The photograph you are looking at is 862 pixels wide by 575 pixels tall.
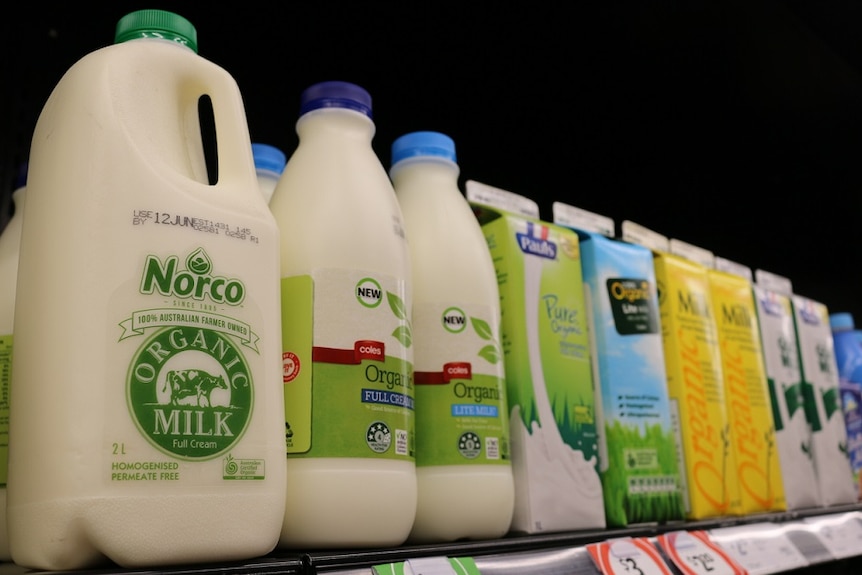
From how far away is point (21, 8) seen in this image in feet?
3.71

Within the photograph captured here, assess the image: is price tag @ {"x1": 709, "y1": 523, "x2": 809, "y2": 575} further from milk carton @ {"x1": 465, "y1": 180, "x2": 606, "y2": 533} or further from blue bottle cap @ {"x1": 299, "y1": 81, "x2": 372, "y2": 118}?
blue bottle cap @ {"x1": 299, "y1": 81, "x2": 372, "y2": 118}

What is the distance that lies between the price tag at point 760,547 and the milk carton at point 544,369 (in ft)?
0.58

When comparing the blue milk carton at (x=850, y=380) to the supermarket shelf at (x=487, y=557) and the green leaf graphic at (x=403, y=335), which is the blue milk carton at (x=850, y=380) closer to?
the supermarket shelf at (x=487, y=557)

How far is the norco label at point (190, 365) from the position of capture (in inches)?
24.1

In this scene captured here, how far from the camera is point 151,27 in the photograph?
784 mm

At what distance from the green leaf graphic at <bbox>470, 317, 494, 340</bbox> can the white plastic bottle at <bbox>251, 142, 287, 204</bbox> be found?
317mm

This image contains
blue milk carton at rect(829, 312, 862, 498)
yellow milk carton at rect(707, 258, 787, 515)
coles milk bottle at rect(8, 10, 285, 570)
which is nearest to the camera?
coles milk bottle at rect(8, 10, 285, 570)

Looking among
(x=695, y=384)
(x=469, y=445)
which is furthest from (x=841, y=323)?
(x=469, y=445)

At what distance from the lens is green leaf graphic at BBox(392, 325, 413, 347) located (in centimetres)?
82

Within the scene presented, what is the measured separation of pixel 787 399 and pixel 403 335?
0.97 metres

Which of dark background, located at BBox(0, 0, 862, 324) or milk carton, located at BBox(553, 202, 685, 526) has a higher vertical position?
dark background, located at BBox(0, 0, 862, 324)

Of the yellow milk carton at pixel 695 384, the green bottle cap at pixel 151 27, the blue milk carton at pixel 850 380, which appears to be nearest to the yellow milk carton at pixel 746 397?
the yellow milk carton at pixel 695 384

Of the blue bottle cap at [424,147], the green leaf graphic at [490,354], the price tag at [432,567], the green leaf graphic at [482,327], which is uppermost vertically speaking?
the blue bottle cap at [424,147]

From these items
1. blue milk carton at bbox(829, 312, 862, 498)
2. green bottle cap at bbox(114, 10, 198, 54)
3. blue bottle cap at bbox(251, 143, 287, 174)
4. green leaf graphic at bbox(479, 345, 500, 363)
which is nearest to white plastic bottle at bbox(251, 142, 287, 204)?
blue bottle cap at bbox(251, 143, 287, 174)
